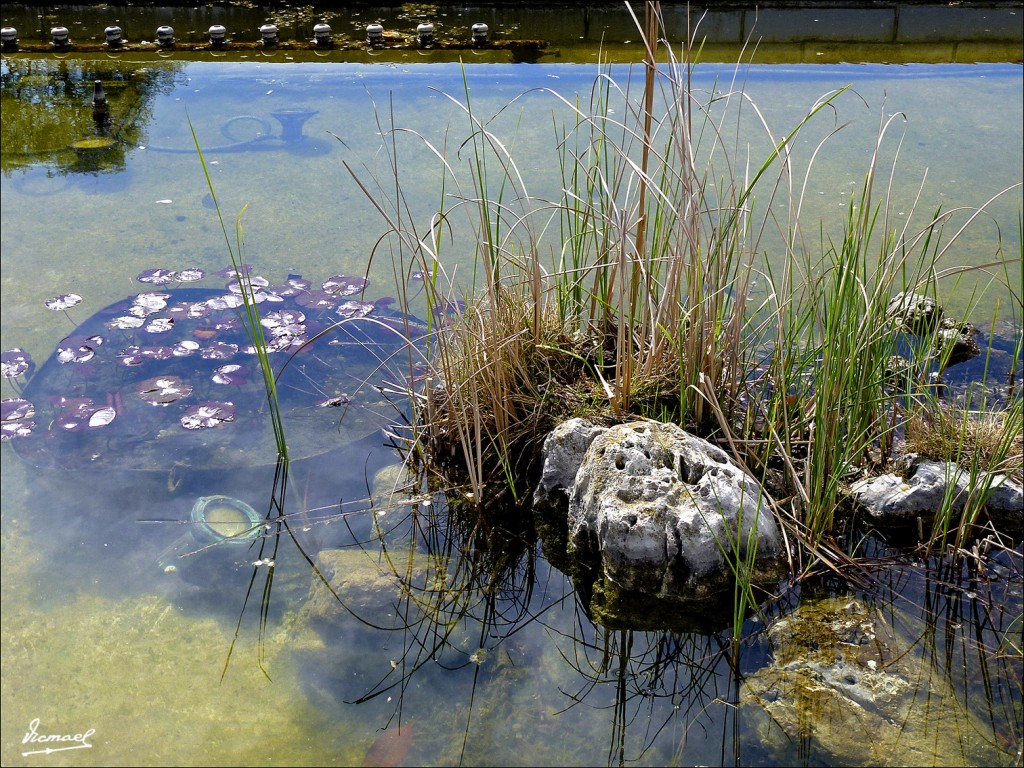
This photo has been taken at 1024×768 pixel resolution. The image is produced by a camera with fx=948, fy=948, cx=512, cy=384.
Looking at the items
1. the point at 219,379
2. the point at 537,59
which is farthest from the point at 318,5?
the point at 219,379

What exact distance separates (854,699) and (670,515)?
0.49 meters

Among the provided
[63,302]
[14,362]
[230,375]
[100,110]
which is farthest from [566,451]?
[100,110]

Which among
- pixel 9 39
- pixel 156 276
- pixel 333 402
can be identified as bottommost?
pixel 333 402

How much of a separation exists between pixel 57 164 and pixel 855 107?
3.90 meters

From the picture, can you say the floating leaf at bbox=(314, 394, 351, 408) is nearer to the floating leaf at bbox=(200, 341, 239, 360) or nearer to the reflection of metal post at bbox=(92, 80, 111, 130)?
the floating leaf at bbox=(200, 341, 239, 360)

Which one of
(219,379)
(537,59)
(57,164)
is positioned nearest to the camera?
(219,379)

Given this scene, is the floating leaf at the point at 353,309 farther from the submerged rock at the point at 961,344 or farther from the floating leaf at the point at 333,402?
the submerged rock at the point at 961,344

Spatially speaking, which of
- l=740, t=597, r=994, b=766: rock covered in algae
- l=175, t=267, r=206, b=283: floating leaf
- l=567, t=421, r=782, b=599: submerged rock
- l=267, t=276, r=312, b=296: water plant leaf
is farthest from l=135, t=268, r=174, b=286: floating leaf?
l=740, t=597, r=994, b=766: rock covered in algae

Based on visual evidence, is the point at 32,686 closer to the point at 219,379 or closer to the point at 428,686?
the point at 428,686

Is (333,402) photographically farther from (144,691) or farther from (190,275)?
(144,691)

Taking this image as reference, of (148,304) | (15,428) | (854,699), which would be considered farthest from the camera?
(148,304)

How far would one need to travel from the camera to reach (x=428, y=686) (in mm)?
1899

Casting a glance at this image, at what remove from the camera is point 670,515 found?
2.01m

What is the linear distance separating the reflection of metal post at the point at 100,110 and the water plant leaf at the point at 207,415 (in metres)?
2.59
